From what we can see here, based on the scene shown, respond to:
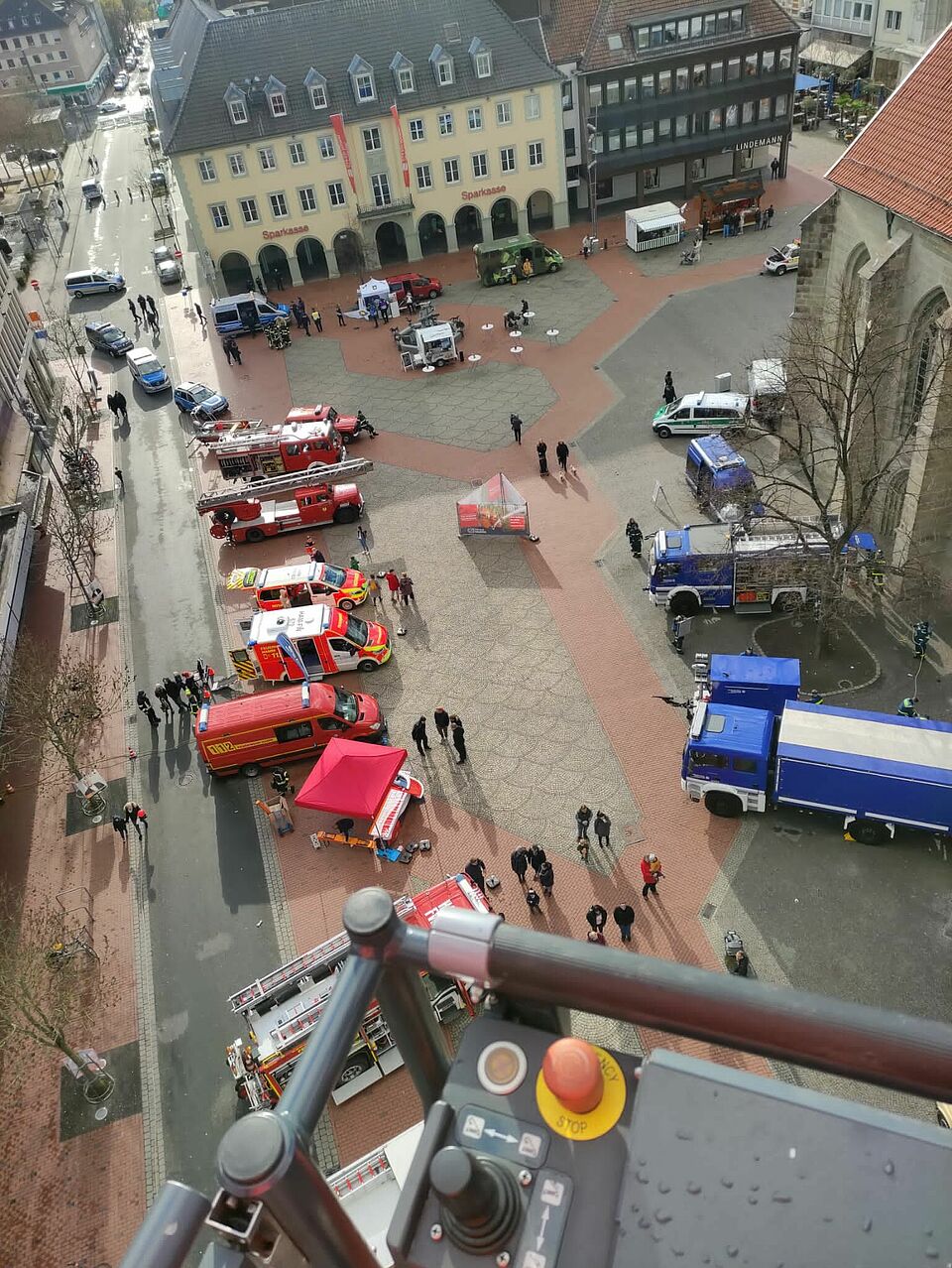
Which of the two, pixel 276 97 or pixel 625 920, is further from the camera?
pixel 276 97

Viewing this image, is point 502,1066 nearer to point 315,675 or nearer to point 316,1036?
point 316,1036

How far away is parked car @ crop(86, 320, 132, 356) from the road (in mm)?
12517

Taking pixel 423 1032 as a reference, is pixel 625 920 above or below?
below

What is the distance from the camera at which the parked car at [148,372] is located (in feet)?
154

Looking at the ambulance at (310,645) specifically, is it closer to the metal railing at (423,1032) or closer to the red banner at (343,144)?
the metal railing at (423,1032)

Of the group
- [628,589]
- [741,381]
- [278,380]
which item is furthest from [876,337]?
[278,380]

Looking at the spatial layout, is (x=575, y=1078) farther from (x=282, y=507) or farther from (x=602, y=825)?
(x=282, y=507)

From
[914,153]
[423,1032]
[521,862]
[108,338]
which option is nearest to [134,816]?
[521,862]

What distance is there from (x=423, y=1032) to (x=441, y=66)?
5817cm

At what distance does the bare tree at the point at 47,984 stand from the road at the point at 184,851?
1419 millimetres

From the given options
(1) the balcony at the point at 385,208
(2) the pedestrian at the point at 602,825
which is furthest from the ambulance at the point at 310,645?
(1) the balcony at the point at 385,208

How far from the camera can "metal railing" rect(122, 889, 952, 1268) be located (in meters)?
4.05

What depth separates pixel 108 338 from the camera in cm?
5216

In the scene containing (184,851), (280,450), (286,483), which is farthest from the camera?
(280,450)
